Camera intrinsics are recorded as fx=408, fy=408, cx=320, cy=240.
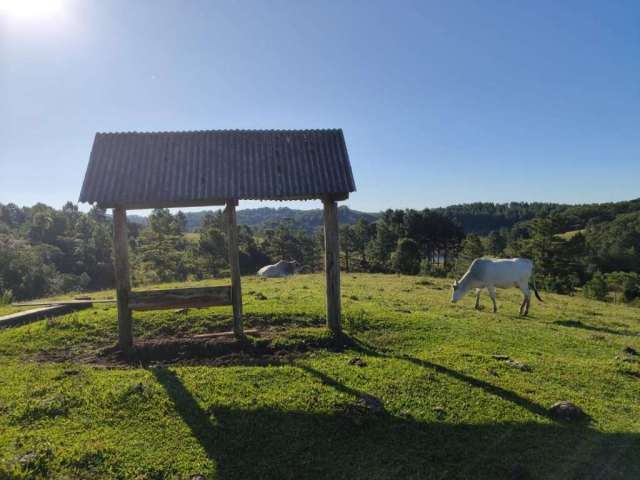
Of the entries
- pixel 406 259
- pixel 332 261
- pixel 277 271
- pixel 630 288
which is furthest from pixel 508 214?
pixel 332 261

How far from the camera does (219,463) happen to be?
5262 mm

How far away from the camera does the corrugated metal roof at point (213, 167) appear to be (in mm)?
9578

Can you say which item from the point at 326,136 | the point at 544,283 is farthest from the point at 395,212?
the point at 326,136

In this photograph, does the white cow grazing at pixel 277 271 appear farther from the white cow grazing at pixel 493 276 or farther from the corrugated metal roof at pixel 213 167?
the corrugated metal roof at pixel 213 167

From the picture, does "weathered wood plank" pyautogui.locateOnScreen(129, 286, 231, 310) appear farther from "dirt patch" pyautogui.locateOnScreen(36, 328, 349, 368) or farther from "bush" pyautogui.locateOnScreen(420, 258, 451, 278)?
"bush" pyautogui.locateOnScreen(420, 258, 451, 278)

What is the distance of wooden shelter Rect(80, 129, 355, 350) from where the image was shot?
9.57m

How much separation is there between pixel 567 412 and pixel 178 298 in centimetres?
815

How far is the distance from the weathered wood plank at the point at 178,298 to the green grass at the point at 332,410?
1607 millimetres

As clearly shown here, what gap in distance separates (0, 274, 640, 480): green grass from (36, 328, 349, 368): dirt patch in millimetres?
150

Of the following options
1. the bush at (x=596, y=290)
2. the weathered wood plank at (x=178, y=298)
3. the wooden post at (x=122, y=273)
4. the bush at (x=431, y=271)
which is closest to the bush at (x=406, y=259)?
the bush at (x=431, y=271)

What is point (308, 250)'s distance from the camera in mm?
66438

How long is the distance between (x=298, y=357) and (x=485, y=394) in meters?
3.94

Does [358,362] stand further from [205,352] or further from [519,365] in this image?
[205,352]

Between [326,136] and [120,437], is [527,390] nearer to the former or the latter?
[120,437]
